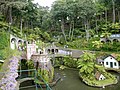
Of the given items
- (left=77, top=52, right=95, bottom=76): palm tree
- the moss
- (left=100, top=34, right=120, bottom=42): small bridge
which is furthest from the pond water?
(left=100, top=34, right=120, bottom=42): small bridge

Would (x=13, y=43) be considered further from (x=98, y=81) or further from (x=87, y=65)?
(x=98, y=81)

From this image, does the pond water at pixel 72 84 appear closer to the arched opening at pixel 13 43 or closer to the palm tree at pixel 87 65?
the palm tree at pixel 87 65

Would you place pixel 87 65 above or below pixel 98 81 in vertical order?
above

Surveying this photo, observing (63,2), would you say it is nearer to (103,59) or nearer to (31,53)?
(103,59)

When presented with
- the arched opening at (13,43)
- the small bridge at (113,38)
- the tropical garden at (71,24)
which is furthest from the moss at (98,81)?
the small bridge at (113,38)

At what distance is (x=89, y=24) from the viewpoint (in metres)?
60.4

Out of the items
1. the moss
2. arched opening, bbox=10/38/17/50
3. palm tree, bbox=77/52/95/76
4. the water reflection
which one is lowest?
the water reflection

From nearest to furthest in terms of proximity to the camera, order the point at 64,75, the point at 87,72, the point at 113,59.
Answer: the point at 87,72 → the point at 64,75 → the point at 113,59

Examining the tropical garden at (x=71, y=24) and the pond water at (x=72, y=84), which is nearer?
the pond water at (x=72, y=84)

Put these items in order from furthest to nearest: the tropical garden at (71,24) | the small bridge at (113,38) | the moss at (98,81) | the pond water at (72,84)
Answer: the small bridge at (113,38)
the tropical garden at (71,24)
the moss at (98,81)
the pond water at (72,84)

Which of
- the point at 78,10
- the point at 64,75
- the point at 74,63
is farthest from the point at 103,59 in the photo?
the point at 78,10

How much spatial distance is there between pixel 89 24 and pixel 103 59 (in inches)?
920

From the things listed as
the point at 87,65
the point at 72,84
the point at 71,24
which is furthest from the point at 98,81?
the point at 71,24

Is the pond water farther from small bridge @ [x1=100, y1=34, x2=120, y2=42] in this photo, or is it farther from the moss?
small bridge @ [x1=100, y1=34, x2=120, y2=42]
